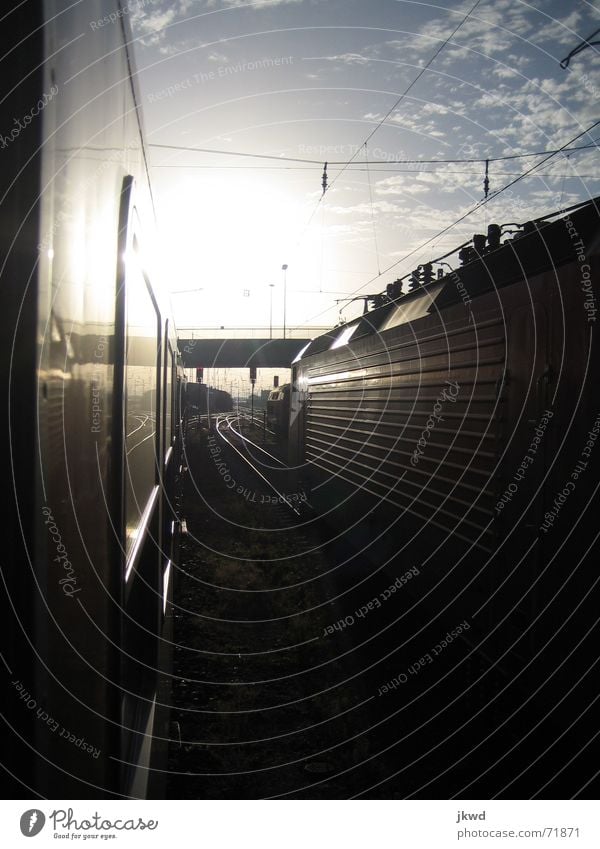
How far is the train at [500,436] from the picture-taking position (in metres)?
3.82

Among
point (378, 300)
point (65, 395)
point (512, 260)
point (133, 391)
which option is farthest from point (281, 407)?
point (65, 395)

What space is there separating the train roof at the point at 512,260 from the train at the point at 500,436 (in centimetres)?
1

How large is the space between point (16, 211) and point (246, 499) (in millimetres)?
14795

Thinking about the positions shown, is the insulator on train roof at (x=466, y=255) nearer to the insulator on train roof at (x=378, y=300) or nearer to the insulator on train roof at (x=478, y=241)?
the insulator on train roof at (x=478, y=241)

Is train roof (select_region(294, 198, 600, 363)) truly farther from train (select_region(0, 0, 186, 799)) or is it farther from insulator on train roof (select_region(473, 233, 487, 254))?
train (select_region(0, 0, 186, 799))

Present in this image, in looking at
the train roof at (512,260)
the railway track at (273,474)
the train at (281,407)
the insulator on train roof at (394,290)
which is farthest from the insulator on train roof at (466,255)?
the train at (281,407)

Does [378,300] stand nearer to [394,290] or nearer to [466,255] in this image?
[394,290]

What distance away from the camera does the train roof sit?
13.1 ft

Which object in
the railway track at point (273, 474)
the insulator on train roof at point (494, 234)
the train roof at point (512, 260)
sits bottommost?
the railway track at point (273, 474)

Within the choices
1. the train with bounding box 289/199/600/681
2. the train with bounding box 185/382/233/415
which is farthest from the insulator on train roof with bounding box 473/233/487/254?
the train with bounding box 185/382/233/415

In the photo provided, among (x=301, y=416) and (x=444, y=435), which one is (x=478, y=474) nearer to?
(x=444, y=435)

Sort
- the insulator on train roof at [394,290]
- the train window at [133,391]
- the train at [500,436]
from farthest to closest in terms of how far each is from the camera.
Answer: the insulator on train roof at [394,290] < the train at [500,436] < the train window at [133,391]

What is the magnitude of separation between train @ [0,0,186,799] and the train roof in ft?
9.21

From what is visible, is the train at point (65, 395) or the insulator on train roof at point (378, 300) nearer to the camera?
the train at point (65, 395)
